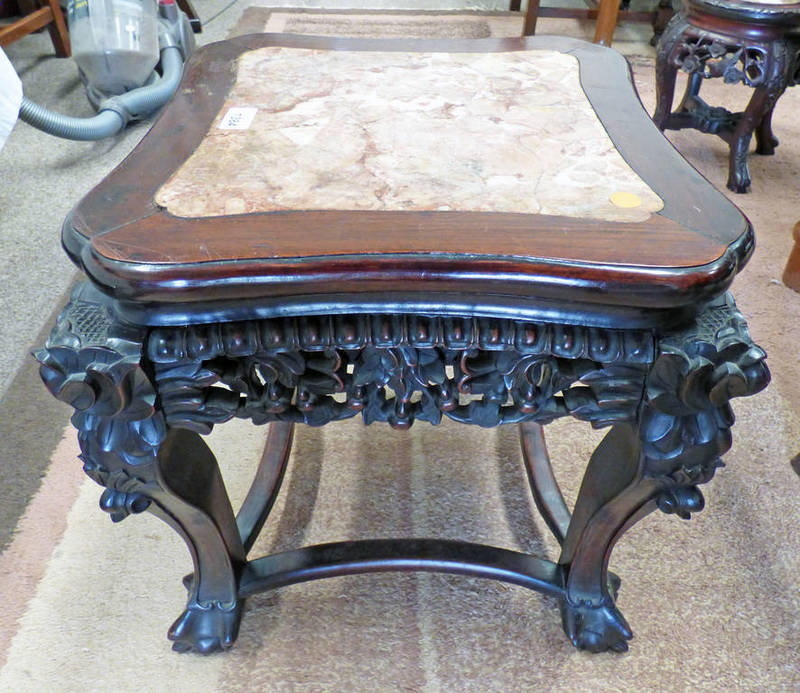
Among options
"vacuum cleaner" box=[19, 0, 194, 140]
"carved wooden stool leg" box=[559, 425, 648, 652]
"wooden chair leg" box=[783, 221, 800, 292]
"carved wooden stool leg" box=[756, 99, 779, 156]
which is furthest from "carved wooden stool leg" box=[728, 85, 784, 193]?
"vacuum cleaner" box=[19, 0, 194, 140]

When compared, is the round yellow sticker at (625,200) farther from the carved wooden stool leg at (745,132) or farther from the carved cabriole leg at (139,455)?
the carved wooden stool leg at (745,132)

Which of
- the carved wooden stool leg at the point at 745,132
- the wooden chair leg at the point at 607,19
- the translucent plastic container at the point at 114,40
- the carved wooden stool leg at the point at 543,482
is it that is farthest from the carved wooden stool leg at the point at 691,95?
the translucent plastic container at the point at 114,40

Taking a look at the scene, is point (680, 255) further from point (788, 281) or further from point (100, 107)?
point (100, 107)

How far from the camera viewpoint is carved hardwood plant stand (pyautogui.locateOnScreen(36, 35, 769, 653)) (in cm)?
60

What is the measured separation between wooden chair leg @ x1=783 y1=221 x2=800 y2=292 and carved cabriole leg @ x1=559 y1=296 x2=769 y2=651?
37.8 inches

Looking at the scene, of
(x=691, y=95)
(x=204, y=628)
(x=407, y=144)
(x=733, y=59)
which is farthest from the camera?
(x=691, y=95)

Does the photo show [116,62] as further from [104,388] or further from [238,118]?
[104,388]

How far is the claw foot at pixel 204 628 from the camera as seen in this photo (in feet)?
2.95

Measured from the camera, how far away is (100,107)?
2152 millimetres

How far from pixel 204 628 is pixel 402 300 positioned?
522 millimetres

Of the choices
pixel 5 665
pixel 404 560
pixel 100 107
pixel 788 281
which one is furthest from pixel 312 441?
pixel 100 107

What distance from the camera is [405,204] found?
2.24 feet

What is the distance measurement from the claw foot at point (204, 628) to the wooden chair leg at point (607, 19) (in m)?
2.24

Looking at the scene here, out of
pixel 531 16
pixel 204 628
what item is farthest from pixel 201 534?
pixel 531 16
